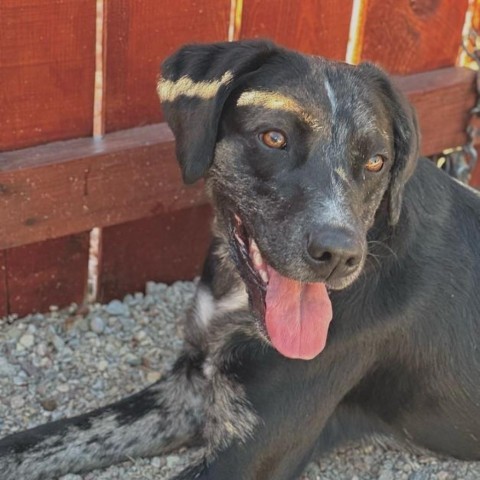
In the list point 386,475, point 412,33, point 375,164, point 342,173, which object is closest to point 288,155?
point 342,173

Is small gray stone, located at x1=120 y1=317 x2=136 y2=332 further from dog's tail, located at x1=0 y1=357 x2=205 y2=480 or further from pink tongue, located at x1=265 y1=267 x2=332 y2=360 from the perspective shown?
pink tongue, located at x1=265 y1=267 x2=332 y2=360

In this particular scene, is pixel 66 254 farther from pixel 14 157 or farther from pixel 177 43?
pixel 177 43

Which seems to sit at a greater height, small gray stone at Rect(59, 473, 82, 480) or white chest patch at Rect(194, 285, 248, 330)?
white chest patch at Rect(194, 285, 248, 330)

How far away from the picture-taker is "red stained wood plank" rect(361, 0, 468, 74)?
182 inches

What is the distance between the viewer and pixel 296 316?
3.22 meters

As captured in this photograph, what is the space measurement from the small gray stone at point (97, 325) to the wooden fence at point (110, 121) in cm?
16

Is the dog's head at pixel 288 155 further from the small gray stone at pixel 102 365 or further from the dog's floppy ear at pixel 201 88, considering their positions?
the small gray stone at pixel 102 365

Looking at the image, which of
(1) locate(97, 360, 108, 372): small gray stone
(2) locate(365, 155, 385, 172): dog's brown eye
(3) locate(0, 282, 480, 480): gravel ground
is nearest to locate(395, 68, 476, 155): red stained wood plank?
(3) locate(0, 282, 480, 480): gravel ground

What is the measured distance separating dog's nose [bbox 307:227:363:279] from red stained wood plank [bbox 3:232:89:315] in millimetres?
1515

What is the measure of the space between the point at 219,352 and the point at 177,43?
1262mm

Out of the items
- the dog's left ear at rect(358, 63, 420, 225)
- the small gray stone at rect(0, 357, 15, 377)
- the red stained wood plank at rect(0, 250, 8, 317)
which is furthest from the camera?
the red stained wood plank at rect(0, 250, 8, 317)

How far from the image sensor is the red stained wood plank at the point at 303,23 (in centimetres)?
424

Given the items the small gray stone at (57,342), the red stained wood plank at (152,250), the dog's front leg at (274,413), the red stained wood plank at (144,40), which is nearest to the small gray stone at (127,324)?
the red stained wood plank at (152,250)

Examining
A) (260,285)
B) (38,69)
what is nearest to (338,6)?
(38,69)
